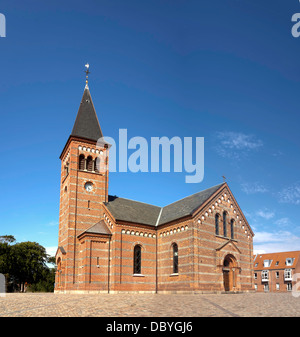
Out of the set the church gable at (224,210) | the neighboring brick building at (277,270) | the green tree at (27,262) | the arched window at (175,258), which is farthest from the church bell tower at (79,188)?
the neighboring brick building at (277,270)

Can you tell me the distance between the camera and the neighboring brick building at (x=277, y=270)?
65875 millimetres

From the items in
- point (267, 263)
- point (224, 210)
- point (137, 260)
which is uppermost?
point (224, 210)

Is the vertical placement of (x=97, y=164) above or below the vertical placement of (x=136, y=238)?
above

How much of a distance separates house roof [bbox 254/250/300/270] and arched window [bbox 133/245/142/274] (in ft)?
147

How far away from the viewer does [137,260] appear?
34406 millimetres

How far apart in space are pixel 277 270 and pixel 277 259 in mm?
2650

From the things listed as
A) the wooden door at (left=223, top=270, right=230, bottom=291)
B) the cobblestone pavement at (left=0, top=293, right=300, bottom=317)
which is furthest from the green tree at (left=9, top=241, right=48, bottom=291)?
the cobblestone pavement at (left=0, top=293, right=300, bottom=317)

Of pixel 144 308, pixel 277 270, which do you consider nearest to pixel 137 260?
pixel 144 308

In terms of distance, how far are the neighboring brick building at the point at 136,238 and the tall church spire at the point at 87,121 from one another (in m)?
0.13

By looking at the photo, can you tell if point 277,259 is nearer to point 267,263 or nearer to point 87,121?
point 267,263
